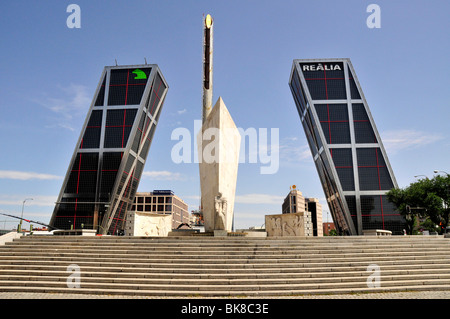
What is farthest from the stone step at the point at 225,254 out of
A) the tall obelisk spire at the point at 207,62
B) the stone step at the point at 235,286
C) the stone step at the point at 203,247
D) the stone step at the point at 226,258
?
the tall obelisk spire at the point at 207,62

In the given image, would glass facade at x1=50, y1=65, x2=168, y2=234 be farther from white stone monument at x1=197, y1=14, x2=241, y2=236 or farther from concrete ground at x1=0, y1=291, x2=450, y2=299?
concrete ground at x1=0, y1=291, x2=450, y2=299

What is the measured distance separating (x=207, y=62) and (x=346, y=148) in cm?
3205

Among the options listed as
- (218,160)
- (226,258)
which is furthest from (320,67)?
(226,258)

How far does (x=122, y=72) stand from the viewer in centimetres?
6219

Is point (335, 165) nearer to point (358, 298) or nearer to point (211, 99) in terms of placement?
point (211, 99)

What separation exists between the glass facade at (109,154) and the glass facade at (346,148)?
29716 millimetres

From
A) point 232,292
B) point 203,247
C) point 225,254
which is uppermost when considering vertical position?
point 203,247

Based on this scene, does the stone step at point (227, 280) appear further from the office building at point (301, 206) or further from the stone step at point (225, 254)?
the office building at point (301, 206)

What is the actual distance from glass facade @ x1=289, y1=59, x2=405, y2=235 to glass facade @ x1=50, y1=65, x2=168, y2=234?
29.7 meters

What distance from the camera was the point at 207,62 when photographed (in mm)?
34844

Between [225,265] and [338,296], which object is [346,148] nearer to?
[225,265]

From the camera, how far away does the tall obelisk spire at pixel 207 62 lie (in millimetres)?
33584

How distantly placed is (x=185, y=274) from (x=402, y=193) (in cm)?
3745
